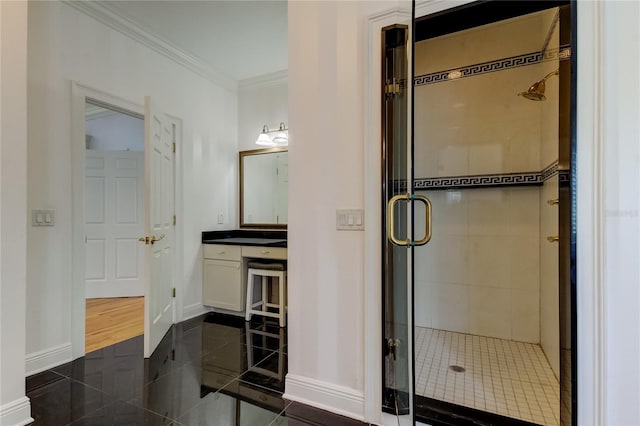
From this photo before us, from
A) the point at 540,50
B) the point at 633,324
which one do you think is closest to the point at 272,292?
the point at 633,324

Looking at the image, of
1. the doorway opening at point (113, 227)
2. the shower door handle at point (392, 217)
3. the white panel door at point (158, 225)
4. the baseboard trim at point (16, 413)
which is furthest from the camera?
the doorway opening at point (113, 227)

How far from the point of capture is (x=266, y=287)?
10.7ft

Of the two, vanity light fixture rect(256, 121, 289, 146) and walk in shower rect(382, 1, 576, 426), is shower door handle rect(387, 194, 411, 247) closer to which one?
walk in shower rect(382, 1, 576, 426)

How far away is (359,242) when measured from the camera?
1682 mm

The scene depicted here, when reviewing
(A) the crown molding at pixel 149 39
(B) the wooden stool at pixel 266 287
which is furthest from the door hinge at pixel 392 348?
(A) the crown molding at pixel 149 39

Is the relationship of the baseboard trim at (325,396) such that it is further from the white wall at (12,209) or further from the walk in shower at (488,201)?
the white wall at (12,209)

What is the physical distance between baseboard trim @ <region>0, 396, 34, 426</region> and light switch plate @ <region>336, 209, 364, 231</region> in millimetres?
1860

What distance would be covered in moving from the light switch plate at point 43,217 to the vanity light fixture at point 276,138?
2.02 meters

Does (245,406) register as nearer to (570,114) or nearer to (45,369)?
(45,369)

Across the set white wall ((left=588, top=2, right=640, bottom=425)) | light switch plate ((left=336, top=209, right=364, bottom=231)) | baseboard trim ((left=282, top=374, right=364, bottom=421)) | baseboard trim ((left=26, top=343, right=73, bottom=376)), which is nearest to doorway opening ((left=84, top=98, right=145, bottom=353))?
baseboard trim ((left=26, top=343, right=73, bottom=376))

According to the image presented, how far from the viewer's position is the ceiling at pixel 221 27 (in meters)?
2.46

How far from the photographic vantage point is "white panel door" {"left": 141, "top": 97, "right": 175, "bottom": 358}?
95.7 inches

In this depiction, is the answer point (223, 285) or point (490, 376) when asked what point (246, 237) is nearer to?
point (223, 285)

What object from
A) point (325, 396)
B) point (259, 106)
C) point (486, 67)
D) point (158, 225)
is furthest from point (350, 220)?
point (259, 106)
